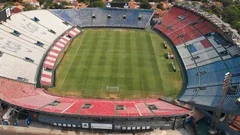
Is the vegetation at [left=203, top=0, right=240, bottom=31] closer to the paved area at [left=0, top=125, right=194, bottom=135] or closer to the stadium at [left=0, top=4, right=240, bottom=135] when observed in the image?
the stadium at [left=0, top=4, right=240, bottom=135]

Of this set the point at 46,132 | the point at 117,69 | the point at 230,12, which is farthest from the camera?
the point at 230,12

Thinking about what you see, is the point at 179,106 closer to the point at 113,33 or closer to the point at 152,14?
the point at 113,33

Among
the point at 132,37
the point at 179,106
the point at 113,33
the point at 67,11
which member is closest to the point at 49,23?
the point at 67,11

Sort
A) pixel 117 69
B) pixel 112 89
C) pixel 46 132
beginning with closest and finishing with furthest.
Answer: pixel 46 132
pixel 112 89
pixel 117 69

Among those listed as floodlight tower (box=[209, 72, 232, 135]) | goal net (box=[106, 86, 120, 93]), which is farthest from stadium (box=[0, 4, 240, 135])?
floodlight tower (box=[209, 72, 232, 135])

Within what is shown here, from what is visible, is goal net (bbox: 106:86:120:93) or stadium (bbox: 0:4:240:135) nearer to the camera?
stadium (bbox: 0:4:240:135)

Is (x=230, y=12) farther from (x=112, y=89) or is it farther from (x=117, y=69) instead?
(x=112, y=89)

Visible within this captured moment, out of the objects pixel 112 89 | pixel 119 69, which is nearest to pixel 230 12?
pixel 119 69
